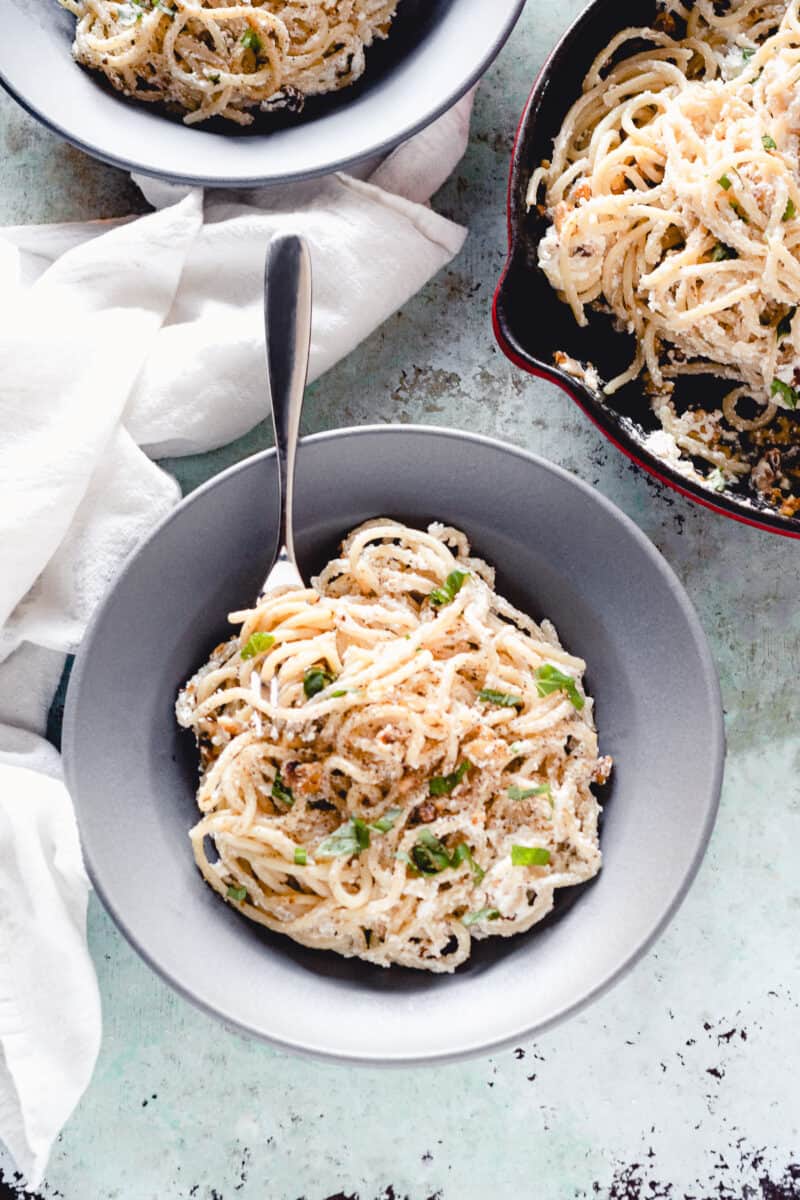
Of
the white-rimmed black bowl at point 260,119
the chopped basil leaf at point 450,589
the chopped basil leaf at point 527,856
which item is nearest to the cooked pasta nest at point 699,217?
the white-rimmed black bowl at point 260,119

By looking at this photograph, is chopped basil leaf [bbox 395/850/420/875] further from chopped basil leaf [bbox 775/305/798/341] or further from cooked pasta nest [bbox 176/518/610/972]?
chopped basil leaf [bbox 775/305/798/341]

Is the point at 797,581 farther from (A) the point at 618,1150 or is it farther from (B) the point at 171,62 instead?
(B) the point at 171,62

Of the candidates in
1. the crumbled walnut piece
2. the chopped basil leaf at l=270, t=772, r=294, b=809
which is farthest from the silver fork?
the crumbled walnut piece

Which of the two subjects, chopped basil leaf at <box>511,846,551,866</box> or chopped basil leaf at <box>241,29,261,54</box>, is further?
chopped basil leaf at <box>241,29,261,54</box>

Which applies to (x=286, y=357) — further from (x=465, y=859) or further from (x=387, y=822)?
(x=465, y=859)

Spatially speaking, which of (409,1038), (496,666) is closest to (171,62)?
(496,666)

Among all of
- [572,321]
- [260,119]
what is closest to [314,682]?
[572,321]

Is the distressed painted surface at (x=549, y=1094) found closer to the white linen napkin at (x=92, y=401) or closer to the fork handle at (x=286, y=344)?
the white linen napkin at (x=92, y=401)
